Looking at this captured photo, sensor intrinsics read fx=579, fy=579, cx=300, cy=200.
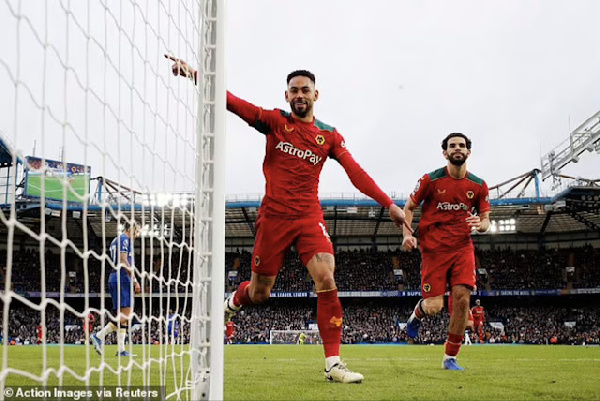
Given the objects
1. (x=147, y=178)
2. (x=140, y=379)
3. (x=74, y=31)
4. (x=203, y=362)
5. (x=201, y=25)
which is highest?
(x=201, y=25)

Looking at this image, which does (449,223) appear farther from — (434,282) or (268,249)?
(268,249)

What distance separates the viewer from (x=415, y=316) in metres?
7.66

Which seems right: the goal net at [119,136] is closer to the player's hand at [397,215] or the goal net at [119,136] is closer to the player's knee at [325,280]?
the player's knee at [325,280]

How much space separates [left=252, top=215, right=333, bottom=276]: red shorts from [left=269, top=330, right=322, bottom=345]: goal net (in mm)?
25917

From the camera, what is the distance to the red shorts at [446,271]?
691 centimetres

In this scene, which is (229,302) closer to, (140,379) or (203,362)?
(140,379)

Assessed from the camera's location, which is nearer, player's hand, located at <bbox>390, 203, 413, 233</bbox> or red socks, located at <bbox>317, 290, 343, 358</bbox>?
player's hand, located at <bbox>390, 203, 413, 233</bbox>

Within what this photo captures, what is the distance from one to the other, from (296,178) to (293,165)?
0.12 m

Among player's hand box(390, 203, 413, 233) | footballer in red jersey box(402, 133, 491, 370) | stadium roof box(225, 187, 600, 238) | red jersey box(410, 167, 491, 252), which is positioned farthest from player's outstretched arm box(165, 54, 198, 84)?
stadium roof box(225, 187, 600, 238)

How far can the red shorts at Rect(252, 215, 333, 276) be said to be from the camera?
5211mm

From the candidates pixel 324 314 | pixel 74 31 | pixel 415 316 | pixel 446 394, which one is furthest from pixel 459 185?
pixel 74 31

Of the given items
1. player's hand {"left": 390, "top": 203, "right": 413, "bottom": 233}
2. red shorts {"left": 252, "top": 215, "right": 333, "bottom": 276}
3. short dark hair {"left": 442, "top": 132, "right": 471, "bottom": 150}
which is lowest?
red shorts {"left": 252, "top": 215, "right": 333, "bottom": 276}

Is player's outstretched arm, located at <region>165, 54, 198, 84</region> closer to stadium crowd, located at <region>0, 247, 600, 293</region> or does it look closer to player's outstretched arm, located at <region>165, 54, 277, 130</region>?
player's outstretched arm, located at <region>165, 54, 277, 130</region>

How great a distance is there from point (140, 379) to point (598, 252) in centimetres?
3636
